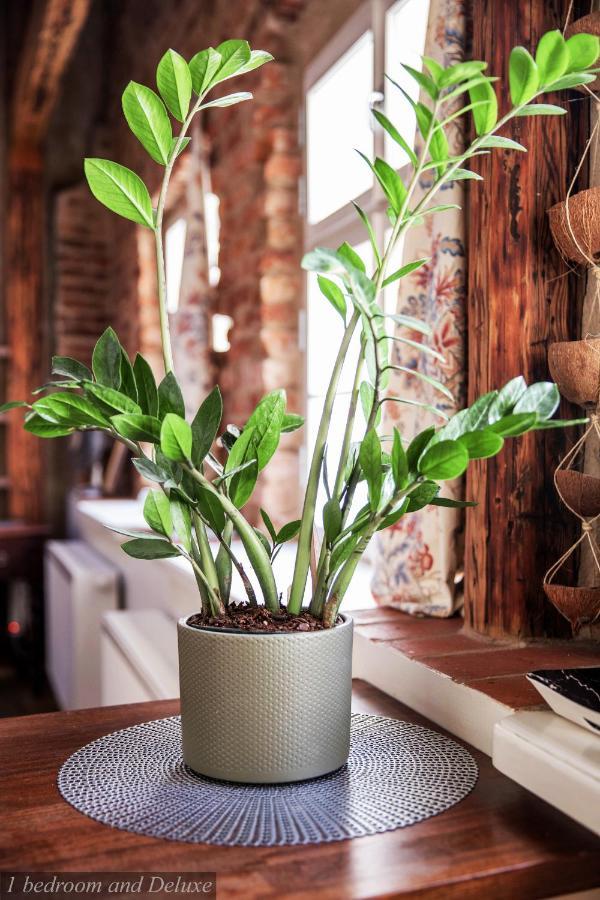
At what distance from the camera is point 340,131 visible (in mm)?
2541

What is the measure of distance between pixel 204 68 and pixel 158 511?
510mm

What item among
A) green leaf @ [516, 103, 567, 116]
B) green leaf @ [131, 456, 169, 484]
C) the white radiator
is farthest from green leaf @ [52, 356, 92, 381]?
the white radiator

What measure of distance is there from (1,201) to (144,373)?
5.08 meters

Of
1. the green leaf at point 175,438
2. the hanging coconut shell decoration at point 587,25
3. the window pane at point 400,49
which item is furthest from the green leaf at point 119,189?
the window pane at point 400,49

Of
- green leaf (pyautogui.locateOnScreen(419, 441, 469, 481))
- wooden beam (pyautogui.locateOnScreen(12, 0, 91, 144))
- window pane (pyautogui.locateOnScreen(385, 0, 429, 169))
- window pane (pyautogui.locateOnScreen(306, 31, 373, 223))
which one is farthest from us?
wooden beam (pyautogui.locateOnScreen(12, 0, 91, 144))

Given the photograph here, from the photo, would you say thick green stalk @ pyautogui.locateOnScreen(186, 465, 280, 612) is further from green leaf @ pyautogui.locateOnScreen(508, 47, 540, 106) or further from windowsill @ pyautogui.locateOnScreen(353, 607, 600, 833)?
green leaf @ pyautogui.locateOnScreen(508, 47, 540, 106)

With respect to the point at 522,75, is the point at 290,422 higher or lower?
lower

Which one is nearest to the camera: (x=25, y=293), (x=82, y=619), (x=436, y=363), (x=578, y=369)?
(x=578, y=369)

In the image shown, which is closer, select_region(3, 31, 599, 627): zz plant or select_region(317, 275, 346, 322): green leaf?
select_region(3, 31, 599, 627): zz plant

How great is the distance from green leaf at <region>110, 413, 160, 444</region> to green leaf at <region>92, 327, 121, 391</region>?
0.09 metres

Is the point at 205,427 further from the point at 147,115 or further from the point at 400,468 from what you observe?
the point at 147,115

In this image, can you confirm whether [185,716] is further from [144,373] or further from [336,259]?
[336,259]

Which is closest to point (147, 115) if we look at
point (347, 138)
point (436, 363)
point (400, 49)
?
point (436, 363)

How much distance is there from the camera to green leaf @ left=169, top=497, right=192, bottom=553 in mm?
989
